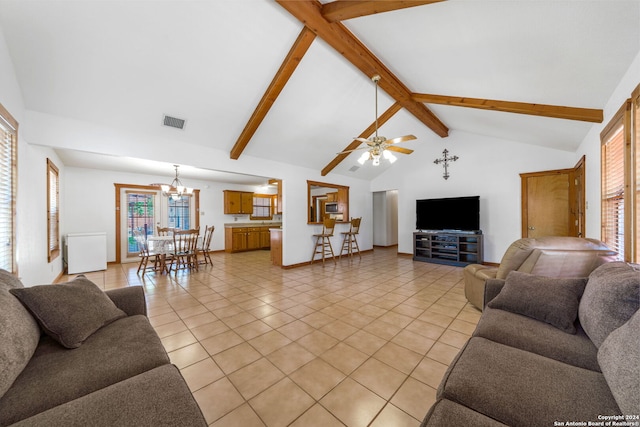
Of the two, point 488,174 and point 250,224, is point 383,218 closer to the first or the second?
point 488,174

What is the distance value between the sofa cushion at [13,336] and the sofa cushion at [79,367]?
0.16 feet

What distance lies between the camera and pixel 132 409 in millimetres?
830

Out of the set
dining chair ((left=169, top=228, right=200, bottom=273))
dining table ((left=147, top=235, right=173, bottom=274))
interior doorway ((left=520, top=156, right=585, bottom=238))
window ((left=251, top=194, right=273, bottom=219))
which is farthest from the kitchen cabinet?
interior doorway ((left=520, top=156, right=585, bottom=238))

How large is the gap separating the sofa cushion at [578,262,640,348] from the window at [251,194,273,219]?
8.37m

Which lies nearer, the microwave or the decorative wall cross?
the decorative wall cross

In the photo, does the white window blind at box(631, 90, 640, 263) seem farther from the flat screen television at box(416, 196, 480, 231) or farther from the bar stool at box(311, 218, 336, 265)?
the bar stool at box(311, 218, 336, 265)

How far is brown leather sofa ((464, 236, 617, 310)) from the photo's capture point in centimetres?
186

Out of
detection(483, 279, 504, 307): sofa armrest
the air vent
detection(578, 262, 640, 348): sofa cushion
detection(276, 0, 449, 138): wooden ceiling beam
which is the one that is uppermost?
detection(276, 0, 449, 138): wooden ceiling beam

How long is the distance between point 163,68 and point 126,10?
56 cm

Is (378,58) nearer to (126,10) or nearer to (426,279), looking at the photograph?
(126,10)

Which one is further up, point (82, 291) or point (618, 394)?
point (82, 291)

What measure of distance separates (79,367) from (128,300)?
758 millimetres

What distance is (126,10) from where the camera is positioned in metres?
2.10

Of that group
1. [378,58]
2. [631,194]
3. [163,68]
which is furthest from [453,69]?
[163,68]
